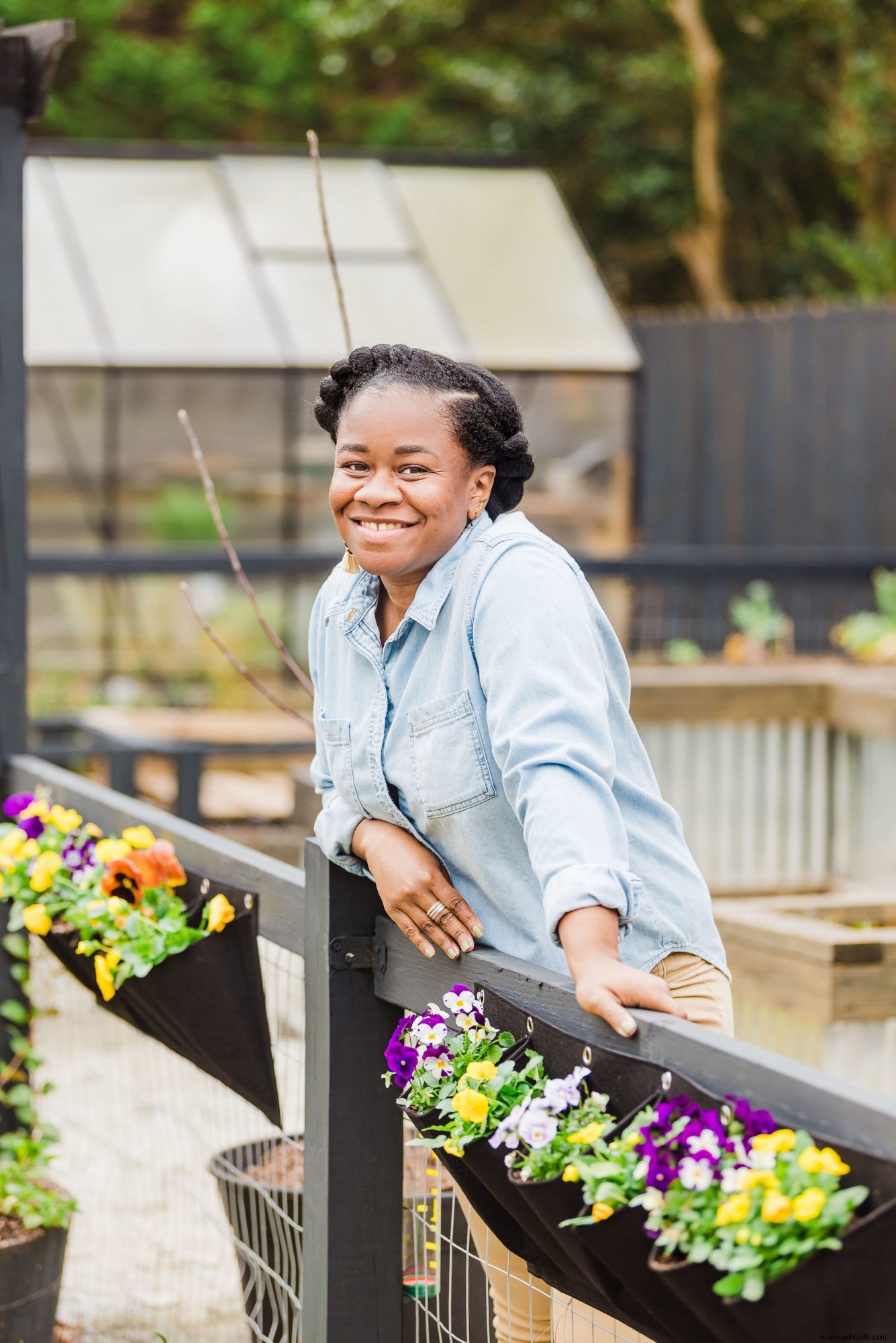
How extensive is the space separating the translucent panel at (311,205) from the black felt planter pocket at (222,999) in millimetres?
9687

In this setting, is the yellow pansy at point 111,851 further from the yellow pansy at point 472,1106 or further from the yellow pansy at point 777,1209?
the yellow pansy at point 777,1209

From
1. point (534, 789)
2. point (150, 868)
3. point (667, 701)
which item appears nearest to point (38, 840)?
point (150, 868)

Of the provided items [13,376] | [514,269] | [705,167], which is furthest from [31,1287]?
[705,167]

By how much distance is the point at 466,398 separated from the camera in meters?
1.99

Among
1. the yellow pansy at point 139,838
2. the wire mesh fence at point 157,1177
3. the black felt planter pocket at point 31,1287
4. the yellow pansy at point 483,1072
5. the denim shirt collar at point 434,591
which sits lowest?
the wire mesh fence at point 157,1177

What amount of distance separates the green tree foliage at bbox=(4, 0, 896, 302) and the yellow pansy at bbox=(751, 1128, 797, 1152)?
536 inches

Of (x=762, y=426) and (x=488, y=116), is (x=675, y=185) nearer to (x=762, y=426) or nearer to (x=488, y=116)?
(x=488, y=116)

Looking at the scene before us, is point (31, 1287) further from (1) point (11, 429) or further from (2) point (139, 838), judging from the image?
(1) point (11, 429)

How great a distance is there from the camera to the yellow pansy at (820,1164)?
1.34 metres

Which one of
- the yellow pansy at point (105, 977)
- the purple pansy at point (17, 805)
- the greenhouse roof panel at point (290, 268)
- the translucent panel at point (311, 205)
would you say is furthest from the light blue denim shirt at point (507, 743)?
the translucent panel at point (311, 205)

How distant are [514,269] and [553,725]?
35.0 feet

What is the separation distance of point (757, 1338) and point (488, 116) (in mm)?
17705

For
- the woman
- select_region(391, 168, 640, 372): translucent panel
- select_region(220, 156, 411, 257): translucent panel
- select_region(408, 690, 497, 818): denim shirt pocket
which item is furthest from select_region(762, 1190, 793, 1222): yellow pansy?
select_region(220, 156, 411, 257): translucent panel

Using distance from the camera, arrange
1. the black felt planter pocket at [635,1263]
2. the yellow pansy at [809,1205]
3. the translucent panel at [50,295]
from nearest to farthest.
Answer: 1. the yellow pansy at [809,1205]
2. the black felt planter pocket at [635,1263]
3. the translucent panel at [50,295]
